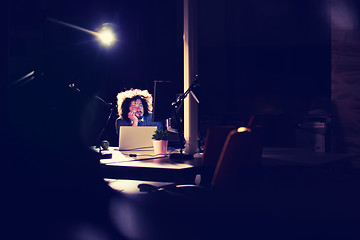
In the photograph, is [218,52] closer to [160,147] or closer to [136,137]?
[136,137]

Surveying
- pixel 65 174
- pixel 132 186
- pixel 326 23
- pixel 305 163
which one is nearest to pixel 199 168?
pixel 132 186

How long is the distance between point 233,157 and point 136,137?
1545mm

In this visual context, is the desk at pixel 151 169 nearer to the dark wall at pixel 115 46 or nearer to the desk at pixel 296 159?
the desk at pixel 296 159

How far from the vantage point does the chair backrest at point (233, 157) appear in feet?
5.71

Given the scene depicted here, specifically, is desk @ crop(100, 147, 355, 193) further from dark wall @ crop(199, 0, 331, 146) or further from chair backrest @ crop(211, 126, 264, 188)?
dark wall @ crop(199, 0, 331, 146)

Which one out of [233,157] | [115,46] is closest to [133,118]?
[233,157]

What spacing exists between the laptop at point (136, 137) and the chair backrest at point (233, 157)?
1376 millimetres

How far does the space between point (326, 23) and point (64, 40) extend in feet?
18.1

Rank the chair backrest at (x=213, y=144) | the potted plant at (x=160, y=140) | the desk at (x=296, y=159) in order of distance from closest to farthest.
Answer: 1. the desk at (x=296, y=159)
2. the chair backrest at (x=213, y=144)
3. the potted plant at (x=160, y=140)

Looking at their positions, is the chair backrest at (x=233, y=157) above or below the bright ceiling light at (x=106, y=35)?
below

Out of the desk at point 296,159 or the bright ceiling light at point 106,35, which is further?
the bright ceiling light at point 106,35

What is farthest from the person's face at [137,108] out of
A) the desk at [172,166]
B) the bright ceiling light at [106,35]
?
the desk at [172,166]

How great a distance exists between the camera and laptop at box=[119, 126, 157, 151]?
316 centimetres

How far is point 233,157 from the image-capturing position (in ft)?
5.84
